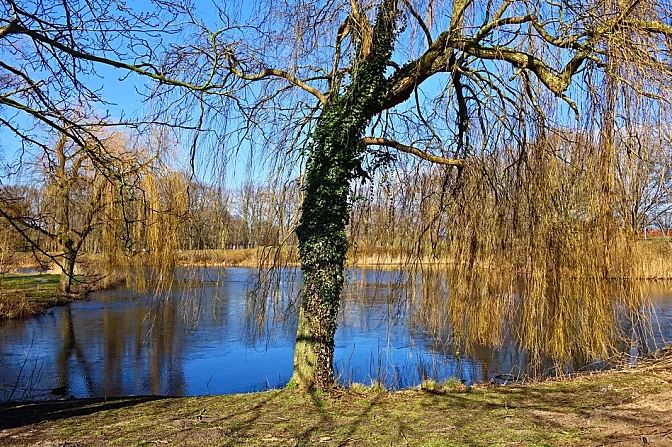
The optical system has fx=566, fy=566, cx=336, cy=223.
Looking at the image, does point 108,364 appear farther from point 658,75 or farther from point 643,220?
point 658,75

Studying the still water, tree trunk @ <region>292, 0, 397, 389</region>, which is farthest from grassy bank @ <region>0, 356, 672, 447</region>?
the still water

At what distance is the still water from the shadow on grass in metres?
1.53

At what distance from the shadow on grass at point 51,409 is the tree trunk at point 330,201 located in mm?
1559

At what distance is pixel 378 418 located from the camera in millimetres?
4004

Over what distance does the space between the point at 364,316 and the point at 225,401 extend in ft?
18.6

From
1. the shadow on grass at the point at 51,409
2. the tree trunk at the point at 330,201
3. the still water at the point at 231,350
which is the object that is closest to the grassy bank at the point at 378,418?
the shadow on grass at the point at 51,409

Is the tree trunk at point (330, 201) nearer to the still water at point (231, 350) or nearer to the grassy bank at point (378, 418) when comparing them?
the grassy bank at point (378, 418)

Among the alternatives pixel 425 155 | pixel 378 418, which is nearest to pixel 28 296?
pixel 425 155

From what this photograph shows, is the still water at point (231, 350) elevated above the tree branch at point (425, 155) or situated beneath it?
situated beneath

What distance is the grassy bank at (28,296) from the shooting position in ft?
45.5

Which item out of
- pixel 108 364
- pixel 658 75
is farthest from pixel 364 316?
pixel 658 75

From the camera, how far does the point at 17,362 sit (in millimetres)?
9469

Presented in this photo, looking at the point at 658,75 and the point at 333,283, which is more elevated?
the point at 658,75

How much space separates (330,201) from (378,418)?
2087 millimetres
